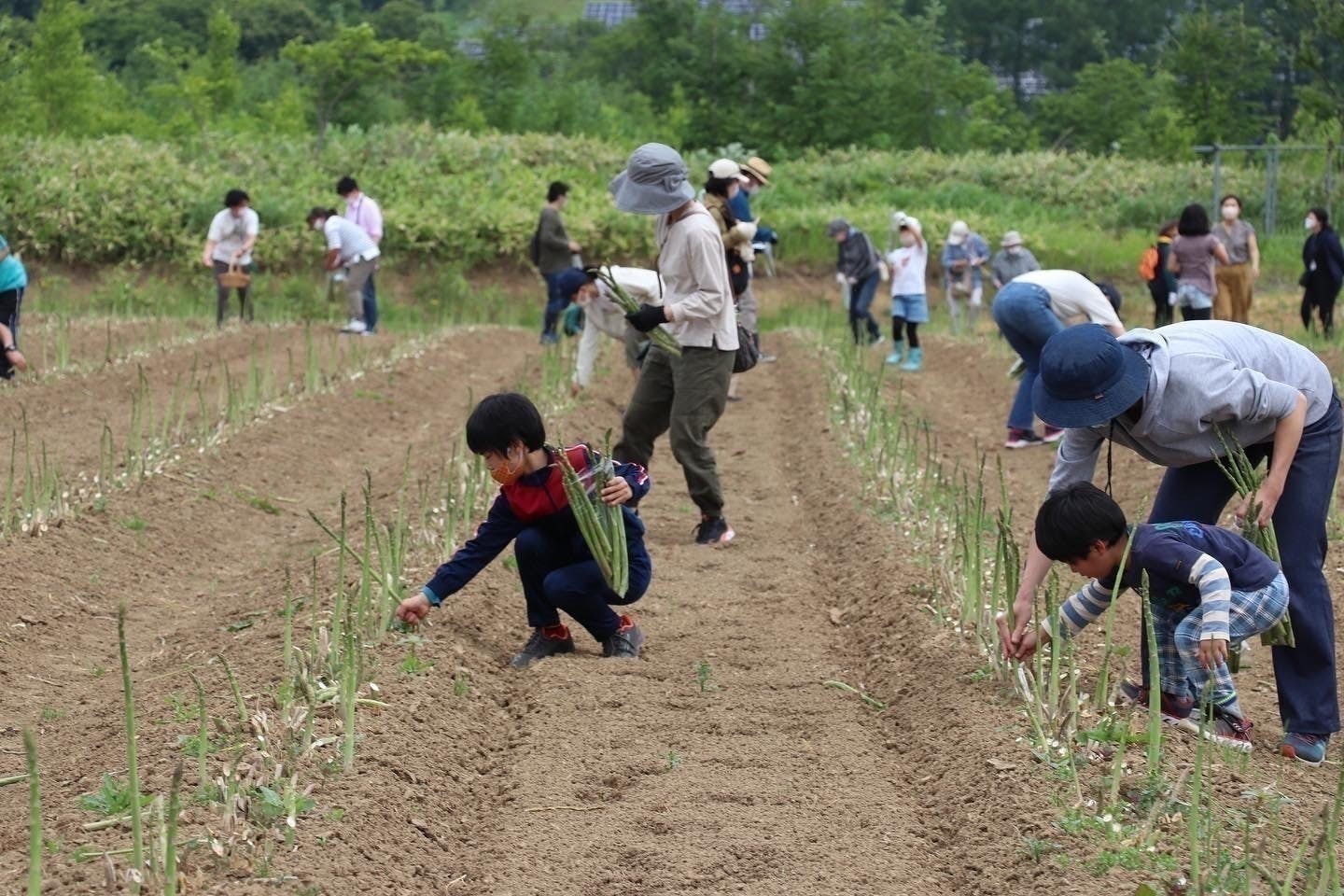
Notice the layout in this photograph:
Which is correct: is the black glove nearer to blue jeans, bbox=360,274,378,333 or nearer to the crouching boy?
the crouching boy

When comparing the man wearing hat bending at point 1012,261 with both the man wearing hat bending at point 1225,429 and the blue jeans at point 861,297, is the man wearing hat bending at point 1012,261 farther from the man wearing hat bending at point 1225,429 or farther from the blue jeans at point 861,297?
the man wearing hat bending at point 1225,429

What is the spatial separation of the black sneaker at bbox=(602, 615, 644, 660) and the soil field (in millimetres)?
54

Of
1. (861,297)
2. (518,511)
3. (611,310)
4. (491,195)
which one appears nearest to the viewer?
(518,511)

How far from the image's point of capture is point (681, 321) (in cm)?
685

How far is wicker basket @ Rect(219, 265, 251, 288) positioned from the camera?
15.5m

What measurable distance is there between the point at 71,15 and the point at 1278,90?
118 ft

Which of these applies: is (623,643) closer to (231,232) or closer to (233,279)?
(233,279)

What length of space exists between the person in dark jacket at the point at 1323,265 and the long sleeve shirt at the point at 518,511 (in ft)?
35.1

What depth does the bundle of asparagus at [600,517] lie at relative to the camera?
4.96 metres

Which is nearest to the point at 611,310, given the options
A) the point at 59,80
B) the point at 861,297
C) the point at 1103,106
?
the point at 861,297

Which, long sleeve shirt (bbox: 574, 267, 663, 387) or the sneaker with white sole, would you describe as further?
the sneaker with white sole

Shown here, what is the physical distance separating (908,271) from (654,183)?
26.1 ft

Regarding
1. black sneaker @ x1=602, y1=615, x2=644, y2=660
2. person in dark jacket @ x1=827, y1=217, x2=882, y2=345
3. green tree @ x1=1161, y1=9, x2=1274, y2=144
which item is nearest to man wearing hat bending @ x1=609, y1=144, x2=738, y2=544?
black sneaker @ x1=602, y1=615, x2=644, y2=660

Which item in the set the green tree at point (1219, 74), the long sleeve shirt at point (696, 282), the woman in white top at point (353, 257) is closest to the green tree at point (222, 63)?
the woman in white top at point (353, 257)
